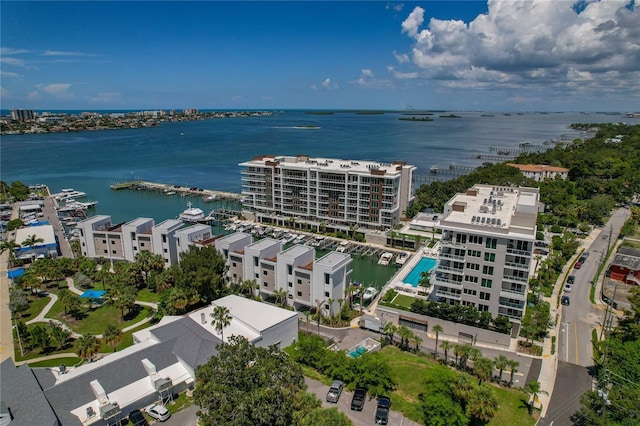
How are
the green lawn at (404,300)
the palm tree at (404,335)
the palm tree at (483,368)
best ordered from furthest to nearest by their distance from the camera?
1. the green lawn at (404,300)
2. the palm tree at (404,335)
3. the palm tree at (483,368)

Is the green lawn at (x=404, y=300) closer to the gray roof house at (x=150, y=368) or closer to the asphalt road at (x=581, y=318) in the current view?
the gray roof house at (x=150, y=368)

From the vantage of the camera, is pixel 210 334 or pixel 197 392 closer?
pixel 197 392

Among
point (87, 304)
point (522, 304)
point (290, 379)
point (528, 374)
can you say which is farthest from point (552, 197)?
point (87, 304)

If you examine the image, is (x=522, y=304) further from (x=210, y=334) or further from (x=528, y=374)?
(x=210, y=334)

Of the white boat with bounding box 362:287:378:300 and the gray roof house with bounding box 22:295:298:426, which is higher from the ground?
the gray roof house with bounding box 22:295:298:426

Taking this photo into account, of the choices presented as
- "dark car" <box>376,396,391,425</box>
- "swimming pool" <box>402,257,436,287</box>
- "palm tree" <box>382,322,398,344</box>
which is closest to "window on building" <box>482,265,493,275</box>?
"palm tree" <box>382,322,398,344</box>

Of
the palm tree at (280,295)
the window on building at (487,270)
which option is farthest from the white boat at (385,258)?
the window on building at (487,270)

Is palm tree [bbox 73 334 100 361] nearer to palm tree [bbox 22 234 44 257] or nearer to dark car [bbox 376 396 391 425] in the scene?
dark car [bbox 376 396 391 425]
